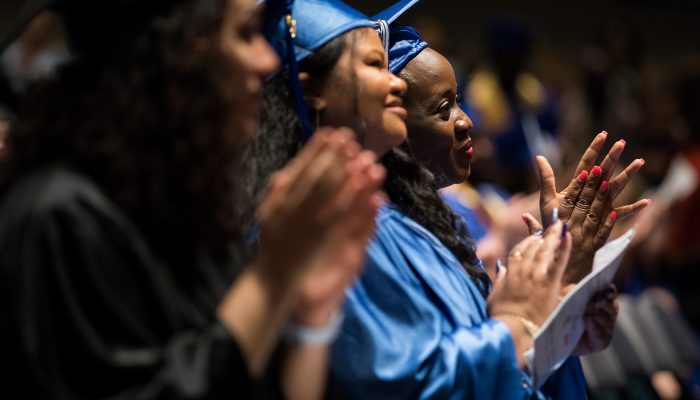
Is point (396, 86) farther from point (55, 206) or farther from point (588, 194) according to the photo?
point (55, 206)

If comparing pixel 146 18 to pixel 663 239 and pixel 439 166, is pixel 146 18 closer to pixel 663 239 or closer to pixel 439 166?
pixel 439 166

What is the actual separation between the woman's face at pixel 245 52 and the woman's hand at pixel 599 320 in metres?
1.14

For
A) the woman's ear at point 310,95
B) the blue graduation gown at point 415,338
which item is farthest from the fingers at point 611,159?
the woman's ear at point 310,95

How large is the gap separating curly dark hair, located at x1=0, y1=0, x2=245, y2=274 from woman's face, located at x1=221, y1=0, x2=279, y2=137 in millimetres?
19

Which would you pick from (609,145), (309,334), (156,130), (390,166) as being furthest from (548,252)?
(609,145)

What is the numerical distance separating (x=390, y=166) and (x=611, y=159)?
0.57 m

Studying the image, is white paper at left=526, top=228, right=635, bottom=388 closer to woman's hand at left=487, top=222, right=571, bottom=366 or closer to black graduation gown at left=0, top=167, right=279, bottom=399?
woman's hand at left=487, top=222, right=571, bottom=366

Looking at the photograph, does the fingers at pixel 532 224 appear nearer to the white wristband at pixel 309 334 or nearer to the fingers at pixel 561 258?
the fingers at pixel 561 258

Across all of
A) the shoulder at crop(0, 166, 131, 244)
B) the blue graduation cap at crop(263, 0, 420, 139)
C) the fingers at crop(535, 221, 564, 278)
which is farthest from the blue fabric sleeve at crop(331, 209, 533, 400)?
the shoulder at crop(0, 166, 131, 244)

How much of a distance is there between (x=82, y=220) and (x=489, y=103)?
5.38 m

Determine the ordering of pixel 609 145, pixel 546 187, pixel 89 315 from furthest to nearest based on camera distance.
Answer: pixel 609 145, pixel 546 187, pixel 89 315

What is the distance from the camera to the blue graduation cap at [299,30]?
7.95ft

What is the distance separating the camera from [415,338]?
235cm

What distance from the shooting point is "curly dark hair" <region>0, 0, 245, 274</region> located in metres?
1.65
